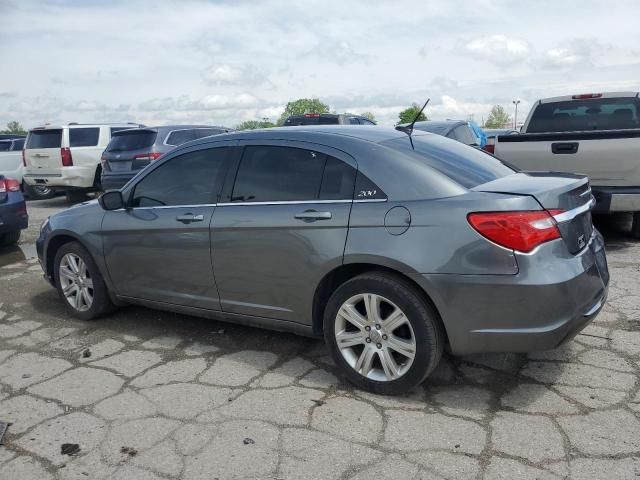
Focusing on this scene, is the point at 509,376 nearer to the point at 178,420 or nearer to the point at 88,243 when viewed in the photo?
the point at 178,420

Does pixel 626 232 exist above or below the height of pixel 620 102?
below

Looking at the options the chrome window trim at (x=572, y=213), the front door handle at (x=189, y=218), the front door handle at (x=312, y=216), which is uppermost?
the chrome window trim at (x=572, y=213)

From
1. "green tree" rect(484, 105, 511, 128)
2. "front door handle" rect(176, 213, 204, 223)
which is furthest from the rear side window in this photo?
"green tree" rect(484, 105, 511, 128)

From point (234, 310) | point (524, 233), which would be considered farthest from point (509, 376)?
point (234, 310)

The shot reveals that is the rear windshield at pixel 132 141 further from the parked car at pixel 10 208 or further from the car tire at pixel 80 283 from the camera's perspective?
→ the car tire at pixel 80 283

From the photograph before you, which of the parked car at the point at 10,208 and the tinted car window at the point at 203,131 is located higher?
the tinted car window at the point at 203,131

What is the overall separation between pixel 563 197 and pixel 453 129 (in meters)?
6.93

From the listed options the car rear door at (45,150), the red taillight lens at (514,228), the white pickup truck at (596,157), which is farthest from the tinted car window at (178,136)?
the red taillight lens at (514,228)

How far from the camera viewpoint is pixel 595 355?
152 inches

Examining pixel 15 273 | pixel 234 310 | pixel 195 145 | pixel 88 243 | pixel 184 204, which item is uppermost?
pixel 195 145

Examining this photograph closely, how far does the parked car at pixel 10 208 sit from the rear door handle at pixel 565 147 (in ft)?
22.3

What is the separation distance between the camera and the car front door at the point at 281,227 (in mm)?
3543

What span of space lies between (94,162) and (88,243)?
923 centimetres

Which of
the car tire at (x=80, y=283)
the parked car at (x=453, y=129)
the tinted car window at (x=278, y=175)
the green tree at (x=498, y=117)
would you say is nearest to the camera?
the tinted car window at (x=278, y=175)
